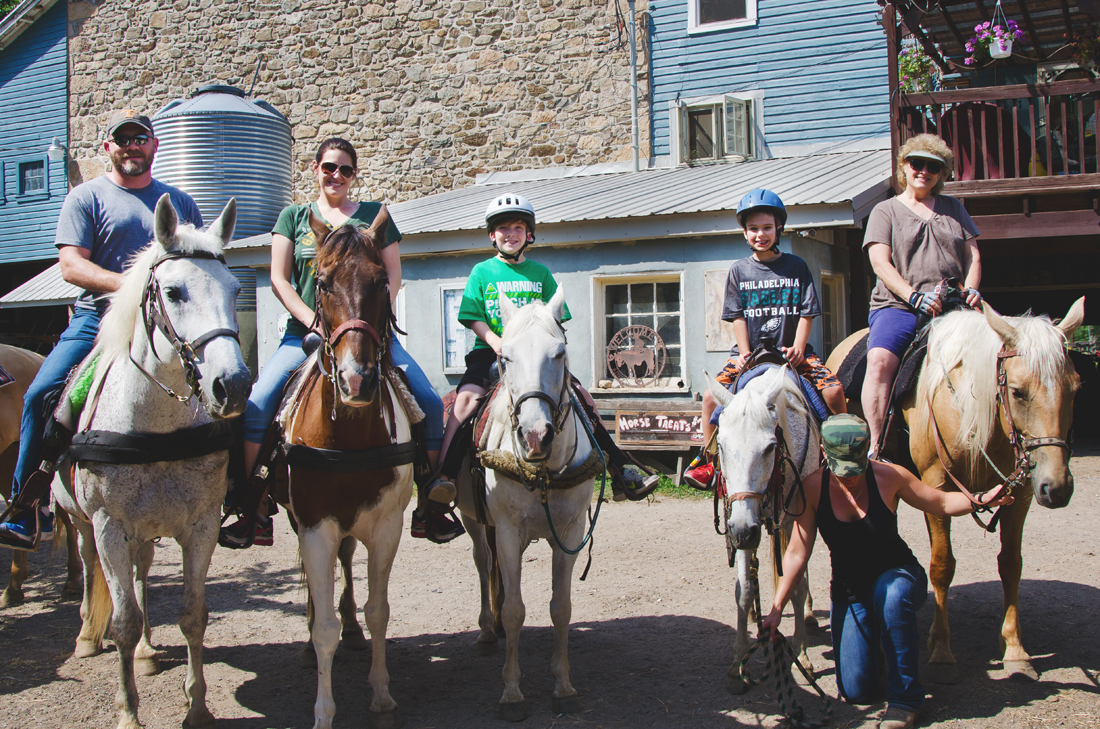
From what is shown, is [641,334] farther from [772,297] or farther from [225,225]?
[225,225]

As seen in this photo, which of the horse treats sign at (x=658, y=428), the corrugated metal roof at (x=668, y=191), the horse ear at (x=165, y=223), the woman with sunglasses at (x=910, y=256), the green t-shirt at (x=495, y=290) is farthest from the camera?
the corrugated metal roof at (x=668, y=191)

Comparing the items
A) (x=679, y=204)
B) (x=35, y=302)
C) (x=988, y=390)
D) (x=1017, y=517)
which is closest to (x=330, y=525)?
(x=988, y=390)

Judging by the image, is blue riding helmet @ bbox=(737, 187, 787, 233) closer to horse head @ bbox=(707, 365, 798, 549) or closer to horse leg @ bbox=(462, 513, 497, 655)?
horse head @ bbox=(707, 365, 798, 549)

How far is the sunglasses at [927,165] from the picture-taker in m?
4.79

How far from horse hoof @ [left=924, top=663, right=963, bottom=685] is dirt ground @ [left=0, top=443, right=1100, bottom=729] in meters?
0.05

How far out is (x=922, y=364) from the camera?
180 inches

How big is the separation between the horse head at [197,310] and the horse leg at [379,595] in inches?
36.6

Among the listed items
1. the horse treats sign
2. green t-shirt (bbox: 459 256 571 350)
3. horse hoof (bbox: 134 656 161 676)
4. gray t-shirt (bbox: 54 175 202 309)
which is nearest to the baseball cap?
gray t-shirt (bbox: 54 175 202 309)

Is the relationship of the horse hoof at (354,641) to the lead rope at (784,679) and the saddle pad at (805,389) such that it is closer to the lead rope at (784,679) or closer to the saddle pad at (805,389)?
the lead rope at (784,679)

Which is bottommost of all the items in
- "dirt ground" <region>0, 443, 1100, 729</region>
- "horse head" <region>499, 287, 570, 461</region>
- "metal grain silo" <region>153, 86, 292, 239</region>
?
"dirt ground" <region>0, 443, 1100, 729</region>

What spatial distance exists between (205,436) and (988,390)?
3.68 meters

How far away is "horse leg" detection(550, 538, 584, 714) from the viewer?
3.99m

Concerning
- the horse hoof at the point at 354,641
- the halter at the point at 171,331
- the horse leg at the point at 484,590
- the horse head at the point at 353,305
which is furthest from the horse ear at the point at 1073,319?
the horse hoof at the point at 354,641

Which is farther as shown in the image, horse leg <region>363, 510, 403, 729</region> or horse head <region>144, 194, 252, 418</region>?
horse leg <region>363, 510, 403, 729</region>
